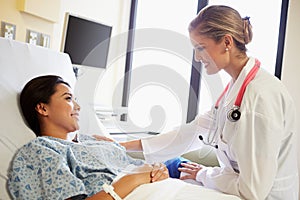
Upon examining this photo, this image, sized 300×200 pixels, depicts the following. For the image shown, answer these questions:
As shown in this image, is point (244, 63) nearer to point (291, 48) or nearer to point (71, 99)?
point (71, 99)

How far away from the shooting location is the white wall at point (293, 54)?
2.30 meters

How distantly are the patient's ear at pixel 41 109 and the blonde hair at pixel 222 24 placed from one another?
0.64 m

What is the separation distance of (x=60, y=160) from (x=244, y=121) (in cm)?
60

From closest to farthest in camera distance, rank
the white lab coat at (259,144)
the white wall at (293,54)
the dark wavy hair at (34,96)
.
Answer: the white lab coat at (259,144) → the dark wavy hair at (34,96) → the white wall at (293,54)

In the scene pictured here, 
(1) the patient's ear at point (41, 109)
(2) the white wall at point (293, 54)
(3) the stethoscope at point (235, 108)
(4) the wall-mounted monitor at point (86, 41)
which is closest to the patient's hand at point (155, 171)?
(3) the stethoscope at point (235, 108)

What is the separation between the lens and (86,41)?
2289 millimetres

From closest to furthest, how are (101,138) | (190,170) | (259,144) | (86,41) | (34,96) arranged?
1. (259,144)
2. (34,96)
3. (190,170)
4. (101,138)
5. (86,41)

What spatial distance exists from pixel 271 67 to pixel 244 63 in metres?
1.50

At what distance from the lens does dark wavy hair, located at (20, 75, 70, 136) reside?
1.23 metres

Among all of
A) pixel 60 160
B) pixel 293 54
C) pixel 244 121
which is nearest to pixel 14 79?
pixel 60 160

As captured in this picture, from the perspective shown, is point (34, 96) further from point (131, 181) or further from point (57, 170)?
point (131, 181)

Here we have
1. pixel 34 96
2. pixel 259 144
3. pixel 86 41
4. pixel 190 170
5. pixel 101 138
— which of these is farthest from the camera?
pixel 86 41

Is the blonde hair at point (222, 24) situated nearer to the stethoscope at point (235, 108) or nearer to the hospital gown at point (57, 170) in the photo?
the stethoscope at point (235, 108)

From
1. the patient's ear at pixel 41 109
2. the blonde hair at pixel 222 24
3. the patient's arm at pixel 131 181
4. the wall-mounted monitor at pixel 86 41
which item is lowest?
the patient's arm at pixel 131 181
